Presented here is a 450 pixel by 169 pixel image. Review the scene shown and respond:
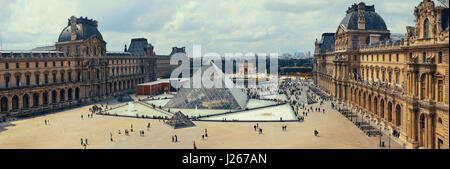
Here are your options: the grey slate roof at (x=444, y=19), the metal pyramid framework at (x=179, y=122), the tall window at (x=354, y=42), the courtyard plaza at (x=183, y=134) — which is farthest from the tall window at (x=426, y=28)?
the tall window at (x=354, y=42)

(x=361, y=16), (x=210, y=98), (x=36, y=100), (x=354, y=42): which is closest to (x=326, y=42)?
(x=361, y=16)

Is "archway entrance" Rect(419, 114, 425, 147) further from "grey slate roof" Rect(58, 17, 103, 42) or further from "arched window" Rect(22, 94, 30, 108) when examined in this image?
"grey slate roof" Rect(58, 17, 103, 42)

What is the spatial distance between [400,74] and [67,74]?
65855mm

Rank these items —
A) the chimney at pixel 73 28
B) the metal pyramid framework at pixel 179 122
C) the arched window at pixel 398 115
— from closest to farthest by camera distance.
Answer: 1. the arched window at pixel 398 115
2. the metal pyramid framework at pixel 179 122
3. the chimney at pixel 73 28

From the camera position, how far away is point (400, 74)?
4691cm

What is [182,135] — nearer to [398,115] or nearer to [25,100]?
[398,115]

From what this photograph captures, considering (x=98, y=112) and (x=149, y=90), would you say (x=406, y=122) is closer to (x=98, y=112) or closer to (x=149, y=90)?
(x=98, y=112)

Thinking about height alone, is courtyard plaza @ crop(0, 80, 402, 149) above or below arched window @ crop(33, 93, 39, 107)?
below

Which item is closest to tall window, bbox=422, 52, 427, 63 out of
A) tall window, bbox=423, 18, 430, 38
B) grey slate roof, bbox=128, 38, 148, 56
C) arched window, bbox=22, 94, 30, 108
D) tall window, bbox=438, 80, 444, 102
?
tall window, bbox=423, 18, 430, 38

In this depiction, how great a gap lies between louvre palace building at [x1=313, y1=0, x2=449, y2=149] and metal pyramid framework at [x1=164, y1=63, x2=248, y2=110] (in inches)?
885

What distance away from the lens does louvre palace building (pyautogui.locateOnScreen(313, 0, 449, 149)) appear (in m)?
33.1

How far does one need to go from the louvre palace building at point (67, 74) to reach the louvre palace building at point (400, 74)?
56.8m

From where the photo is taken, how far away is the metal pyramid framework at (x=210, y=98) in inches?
2635

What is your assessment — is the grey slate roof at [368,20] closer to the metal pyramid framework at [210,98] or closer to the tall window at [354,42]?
the tall window at [354,42]
